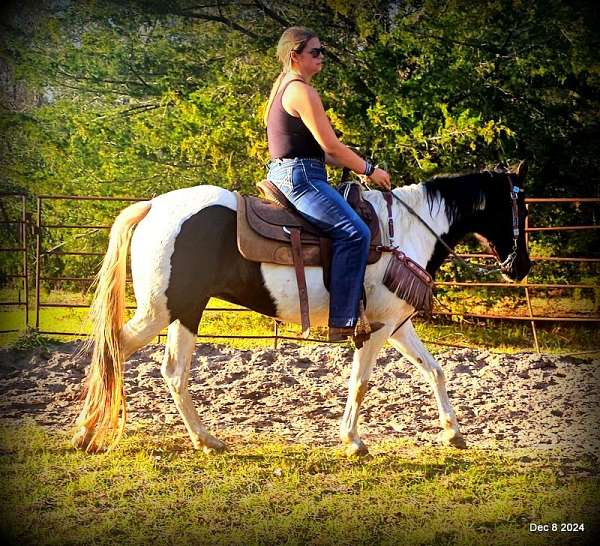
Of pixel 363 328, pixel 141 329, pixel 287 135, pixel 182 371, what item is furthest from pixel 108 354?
pixel 287 135

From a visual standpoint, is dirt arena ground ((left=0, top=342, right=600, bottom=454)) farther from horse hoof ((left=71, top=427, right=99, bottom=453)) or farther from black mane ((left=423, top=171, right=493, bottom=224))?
black mane ((left=423, top=171, right=493, bottom=224))

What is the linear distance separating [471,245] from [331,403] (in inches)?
162

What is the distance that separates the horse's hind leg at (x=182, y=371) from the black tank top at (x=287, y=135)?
1144mm

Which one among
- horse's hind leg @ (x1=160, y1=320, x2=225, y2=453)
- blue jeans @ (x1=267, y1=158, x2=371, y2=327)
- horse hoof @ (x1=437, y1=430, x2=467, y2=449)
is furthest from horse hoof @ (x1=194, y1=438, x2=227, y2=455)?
horse hoof @ (x1=437, y1=430, x2=467, y2=449)

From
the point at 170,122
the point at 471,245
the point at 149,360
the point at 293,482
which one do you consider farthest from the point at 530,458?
the point at 170,122

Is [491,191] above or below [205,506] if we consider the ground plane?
above

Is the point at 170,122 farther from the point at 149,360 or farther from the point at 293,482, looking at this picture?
the point at 293,482

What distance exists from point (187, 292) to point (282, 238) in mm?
603

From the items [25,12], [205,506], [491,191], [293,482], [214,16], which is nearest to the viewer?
[205,506]

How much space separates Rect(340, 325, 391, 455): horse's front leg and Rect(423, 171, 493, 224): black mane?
87cm

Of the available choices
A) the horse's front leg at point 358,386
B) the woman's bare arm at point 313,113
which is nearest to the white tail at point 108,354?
the woman's bare arm at point 313,113

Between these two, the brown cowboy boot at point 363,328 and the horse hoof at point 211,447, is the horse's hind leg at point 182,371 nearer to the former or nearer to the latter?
the horse hoof at point 211,447

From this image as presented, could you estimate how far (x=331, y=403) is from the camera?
575cm

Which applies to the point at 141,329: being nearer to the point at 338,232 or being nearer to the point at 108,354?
the point at 108,354
